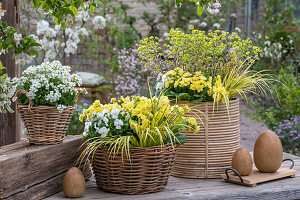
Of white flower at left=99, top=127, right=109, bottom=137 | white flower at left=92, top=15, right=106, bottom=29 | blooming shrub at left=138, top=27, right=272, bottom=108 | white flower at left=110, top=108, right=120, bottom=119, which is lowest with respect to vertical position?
white flower at left=99, top=127, right=109, bottom=137

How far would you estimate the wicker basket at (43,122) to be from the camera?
1947mm


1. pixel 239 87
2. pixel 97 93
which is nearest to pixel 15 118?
pixel 239 87

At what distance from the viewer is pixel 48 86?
→ 197 centimetres

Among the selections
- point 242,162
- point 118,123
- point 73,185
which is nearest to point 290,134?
point 242,162

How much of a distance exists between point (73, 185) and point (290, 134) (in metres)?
2.86

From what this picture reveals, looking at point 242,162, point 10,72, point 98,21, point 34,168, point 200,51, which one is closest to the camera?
point 34,168

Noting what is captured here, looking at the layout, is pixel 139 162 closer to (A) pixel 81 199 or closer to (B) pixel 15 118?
(A) pixel 81 199

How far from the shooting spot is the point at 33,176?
1843 millimetres

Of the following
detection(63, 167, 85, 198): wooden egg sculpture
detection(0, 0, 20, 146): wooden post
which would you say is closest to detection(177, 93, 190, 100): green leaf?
detection(63, 167, 85, 198): wooden egg sculpture

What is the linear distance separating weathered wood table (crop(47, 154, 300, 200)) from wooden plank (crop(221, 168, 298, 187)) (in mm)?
22

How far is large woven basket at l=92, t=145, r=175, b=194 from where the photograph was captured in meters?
1.84

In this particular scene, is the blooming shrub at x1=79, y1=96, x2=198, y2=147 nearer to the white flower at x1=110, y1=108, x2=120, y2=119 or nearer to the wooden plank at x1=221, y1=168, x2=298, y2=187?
the white flower at x1=110, y1=108, x2=120, y2=119

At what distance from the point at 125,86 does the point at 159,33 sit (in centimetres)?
315

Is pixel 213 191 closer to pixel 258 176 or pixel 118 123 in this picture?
pixel 258 176
